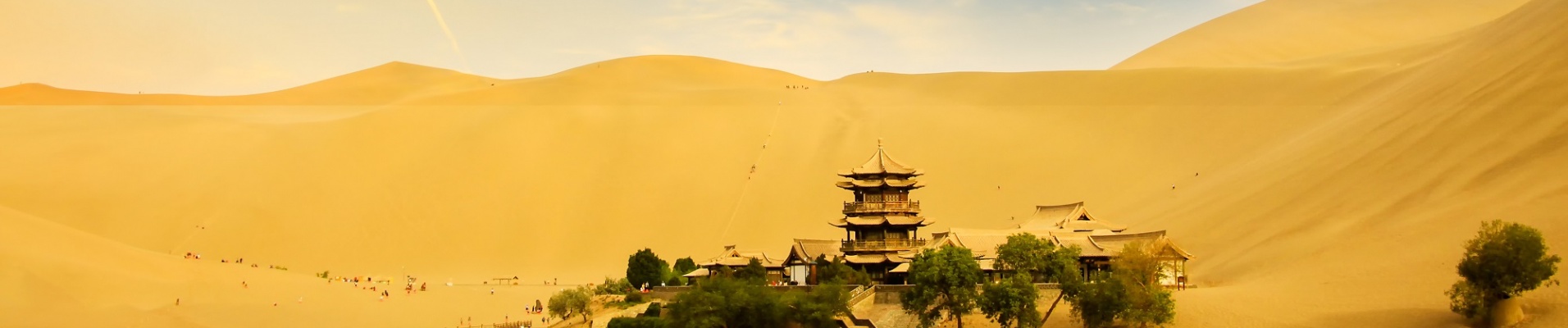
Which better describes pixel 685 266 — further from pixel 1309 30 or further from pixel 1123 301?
pixel 1309 30

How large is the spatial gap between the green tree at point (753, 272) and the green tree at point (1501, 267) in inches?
785

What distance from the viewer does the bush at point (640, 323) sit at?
44.1 m

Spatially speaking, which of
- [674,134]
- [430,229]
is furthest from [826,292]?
[674,134]

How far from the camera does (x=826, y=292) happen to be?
4241cm

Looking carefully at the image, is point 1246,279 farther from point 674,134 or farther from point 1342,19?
point 1342,19

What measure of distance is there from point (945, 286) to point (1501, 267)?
1361cm

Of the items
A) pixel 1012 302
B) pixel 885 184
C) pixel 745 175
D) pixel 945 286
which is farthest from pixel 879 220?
pixel 745 175

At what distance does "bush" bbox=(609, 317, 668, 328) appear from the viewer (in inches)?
1737

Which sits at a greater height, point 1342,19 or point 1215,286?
point 1342,19

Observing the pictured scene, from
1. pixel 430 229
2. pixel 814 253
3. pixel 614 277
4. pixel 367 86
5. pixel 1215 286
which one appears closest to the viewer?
pixel 1215 286

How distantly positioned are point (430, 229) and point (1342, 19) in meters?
95.6

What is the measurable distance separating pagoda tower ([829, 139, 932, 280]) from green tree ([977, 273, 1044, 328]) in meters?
10.6

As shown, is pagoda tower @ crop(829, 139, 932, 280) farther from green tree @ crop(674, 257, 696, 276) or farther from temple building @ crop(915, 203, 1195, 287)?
green tree @ crop(674, 257, 696, 276)

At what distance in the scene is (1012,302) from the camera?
4059cm
